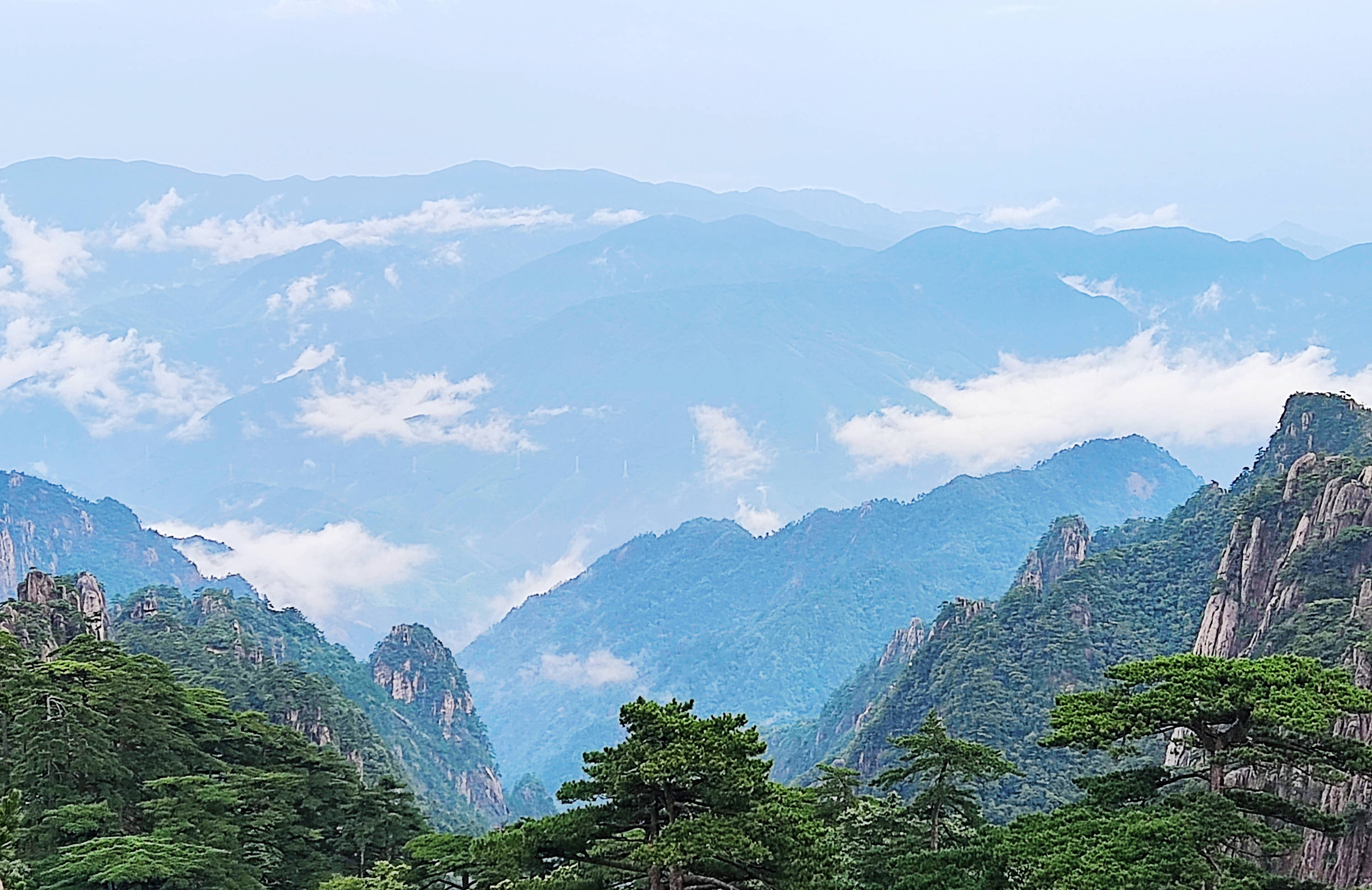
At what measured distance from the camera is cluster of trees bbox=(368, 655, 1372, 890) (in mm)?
15469

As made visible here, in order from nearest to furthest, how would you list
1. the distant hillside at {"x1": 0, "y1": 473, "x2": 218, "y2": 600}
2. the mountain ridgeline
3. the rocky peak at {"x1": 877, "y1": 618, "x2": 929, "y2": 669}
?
the mountain ridgeline → the rocky peak at {"x1": 877, "y1": 618, "x2": 929, "y2": 669} → the distant hillside at {"x1": 0, "y1": 473, "x2": 218, "y2": 600}

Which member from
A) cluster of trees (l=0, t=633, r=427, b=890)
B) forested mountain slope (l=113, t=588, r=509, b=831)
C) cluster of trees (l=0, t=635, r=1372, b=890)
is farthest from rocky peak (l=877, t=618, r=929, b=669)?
cluster of trees (l=0, t=635, r=1372, b=890)

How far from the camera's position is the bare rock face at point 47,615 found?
45.8 m

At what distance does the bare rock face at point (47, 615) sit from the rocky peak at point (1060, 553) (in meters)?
65.4

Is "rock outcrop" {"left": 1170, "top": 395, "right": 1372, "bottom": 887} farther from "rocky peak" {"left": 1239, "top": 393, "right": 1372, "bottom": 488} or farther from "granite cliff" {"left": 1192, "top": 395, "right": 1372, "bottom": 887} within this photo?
"rocky peak" {"left": 1239, "top": 393, "right": 1372, "bottom": 488}

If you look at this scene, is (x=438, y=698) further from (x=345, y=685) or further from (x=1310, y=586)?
(x=1310, y=586)

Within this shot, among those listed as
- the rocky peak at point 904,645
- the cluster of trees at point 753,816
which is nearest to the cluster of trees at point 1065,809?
the cluster of trees at point 753,816

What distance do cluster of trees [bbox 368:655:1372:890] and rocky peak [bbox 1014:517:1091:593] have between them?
8319 centimetres

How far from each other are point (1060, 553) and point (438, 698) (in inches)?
2107

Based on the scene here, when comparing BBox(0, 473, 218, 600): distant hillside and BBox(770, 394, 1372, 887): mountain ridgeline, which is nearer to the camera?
BBox(770, 394, 1372, 887): mountain ridgeline

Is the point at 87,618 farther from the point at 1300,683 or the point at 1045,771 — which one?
the point at 1300,683

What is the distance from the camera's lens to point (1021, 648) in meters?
80.4

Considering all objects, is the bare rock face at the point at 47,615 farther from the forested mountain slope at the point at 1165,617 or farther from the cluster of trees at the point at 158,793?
the forested mountain slope at the point at 1165,617

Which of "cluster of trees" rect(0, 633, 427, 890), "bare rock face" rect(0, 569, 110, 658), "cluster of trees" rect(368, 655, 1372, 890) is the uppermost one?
"bare rock face" rect(0, 569, 110, 658)
